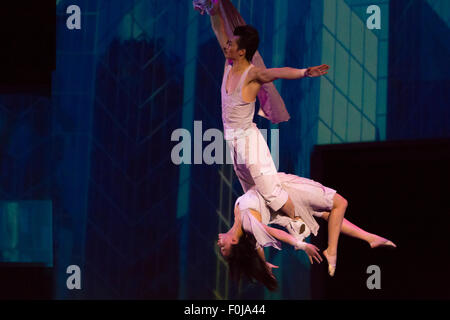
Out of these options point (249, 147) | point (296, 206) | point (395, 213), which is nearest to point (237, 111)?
point (249, 147)

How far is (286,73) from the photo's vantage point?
411 centimetres

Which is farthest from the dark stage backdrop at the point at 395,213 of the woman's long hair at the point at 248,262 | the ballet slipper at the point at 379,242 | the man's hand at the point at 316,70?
the man's hand at the point at 316,70

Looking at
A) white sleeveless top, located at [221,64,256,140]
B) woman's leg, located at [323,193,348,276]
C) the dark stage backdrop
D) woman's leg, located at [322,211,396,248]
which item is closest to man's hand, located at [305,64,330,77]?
white sleeveless top, located at [221,64,256,140]

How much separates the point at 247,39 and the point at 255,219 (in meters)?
1.07

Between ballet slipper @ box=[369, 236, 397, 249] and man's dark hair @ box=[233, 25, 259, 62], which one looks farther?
ballet slipper @ box=[369, 236, 397, 249]

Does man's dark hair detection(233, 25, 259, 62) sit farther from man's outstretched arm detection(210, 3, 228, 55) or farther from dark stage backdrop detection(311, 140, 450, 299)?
dark stage backdrop detection(311, 140, 450, 299)

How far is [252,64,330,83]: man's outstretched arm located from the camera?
4.00 meters

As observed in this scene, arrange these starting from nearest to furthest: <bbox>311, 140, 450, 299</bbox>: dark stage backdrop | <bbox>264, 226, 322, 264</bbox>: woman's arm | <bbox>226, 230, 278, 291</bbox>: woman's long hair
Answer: <bbox>264, 226, 322, 264</bbox>: woman's arm, <bbox>226, 230, 278, 291</bbox>: woman's long hair, <bbox>311, 140, 450, 299</bbox>: dark stage backdrop

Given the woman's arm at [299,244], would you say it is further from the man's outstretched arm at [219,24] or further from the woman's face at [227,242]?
the man's outstretched arm at [219,24]

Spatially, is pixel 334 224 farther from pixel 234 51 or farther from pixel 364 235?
pixel 234 51

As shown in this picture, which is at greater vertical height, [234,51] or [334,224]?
[234,51]

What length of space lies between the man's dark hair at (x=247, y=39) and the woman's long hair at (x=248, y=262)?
110 centimetres
